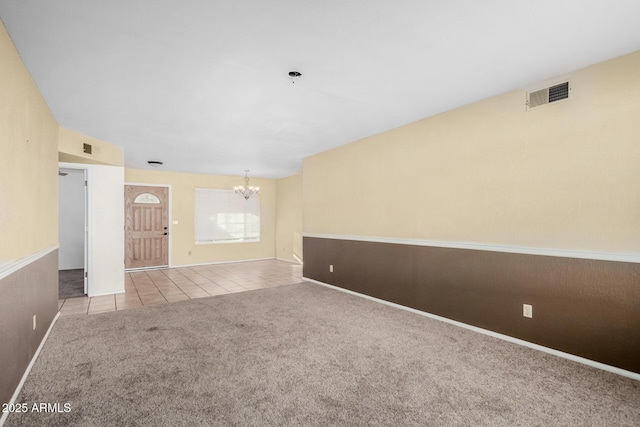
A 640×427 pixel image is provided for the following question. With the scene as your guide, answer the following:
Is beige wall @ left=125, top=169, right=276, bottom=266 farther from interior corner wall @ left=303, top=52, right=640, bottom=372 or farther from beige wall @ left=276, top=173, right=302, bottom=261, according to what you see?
interior corner wall @ left=303, top=52, right=640, bottom=372

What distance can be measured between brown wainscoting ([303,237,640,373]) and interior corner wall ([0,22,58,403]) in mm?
3888

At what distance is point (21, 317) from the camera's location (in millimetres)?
2314

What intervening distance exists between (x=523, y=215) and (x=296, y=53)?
2629 millimetres

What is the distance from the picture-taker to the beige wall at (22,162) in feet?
6.67

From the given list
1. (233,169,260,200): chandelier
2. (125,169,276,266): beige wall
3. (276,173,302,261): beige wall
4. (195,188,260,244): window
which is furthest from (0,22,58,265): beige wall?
(276,173,302,261): beige wall

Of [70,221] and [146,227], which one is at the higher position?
[70,221]

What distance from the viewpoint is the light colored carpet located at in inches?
74.4

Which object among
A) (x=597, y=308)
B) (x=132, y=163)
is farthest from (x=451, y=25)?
(x=132, y=163)

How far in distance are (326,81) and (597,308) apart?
3075 mm

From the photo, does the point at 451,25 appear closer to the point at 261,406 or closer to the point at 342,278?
the point at 261,406

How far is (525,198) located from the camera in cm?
296

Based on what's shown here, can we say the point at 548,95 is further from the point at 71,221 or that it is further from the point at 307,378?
the point at 71,221

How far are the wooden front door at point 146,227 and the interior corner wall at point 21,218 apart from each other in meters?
4.30

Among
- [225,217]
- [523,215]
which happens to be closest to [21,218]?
[523,215]
